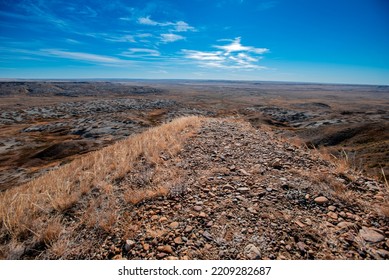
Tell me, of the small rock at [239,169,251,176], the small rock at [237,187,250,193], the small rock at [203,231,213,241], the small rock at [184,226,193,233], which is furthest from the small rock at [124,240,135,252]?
the small rock at [239,169,251,176]

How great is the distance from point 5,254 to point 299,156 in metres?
6.49

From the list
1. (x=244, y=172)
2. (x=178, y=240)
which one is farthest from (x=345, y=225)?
(x=178, y=240)

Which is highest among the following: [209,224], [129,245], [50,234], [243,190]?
[243,190]

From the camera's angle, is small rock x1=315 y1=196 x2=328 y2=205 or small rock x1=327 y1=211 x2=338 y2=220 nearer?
small rock x1=327 y1=211 x2=338 y2=220

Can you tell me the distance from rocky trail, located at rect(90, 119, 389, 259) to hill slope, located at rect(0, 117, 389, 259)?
14mm

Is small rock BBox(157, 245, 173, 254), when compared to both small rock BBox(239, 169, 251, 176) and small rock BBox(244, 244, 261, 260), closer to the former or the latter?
small rock BBox(244, 244, 261, 260)

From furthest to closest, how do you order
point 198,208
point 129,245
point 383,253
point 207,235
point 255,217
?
point 198,208, point 255,217, point 207,235, point 129,245, point 383,253

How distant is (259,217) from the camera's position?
3361 millimetres

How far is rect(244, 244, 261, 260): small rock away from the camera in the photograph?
2.69m

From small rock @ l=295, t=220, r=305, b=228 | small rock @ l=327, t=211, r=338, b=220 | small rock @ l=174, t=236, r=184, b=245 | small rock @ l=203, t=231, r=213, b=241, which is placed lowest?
small rock @ l=174, t=236, r=184, b=245

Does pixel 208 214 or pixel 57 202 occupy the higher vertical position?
pixel 208 214

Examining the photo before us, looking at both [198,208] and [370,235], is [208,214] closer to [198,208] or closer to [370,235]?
[198,208]

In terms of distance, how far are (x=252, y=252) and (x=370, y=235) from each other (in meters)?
1.73

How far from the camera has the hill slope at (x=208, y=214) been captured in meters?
2.86
